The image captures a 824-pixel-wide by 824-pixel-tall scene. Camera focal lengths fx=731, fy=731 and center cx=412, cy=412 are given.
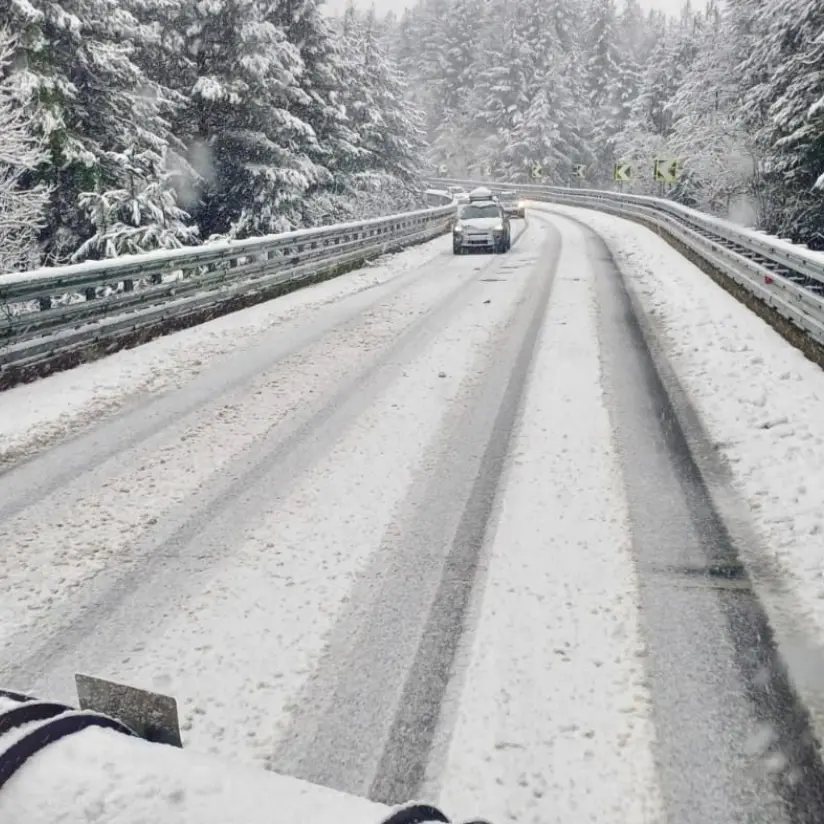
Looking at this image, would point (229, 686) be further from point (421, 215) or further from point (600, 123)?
point (600, 123)

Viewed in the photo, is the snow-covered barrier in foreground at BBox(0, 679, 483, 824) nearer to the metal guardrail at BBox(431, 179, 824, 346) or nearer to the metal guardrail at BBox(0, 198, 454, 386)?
the metal guardrail at BBox(0, 198, 454, 386)

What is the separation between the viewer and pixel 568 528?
4625 millimetres

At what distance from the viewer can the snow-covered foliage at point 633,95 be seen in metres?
19.5

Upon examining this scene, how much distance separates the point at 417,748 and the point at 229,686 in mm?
901

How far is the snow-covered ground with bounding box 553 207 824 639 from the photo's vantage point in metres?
4.39

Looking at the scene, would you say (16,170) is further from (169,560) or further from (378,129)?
(378,129)


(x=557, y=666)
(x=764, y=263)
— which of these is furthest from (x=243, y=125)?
(x=557, y=666)

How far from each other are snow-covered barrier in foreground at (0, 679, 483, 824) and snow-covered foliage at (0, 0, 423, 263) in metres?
16.5

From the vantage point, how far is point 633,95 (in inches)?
2822

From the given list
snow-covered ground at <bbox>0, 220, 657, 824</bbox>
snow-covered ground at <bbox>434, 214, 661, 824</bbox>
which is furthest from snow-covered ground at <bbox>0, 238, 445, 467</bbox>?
snow-covered ground at <bbox>434, 214, 661, 824</bbox>

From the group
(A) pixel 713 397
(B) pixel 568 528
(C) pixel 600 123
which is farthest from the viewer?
(C) pixel 600 123

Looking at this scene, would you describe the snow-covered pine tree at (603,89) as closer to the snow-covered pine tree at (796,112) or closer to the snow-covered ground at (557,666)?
the snow-covered pine tree at (796,112)

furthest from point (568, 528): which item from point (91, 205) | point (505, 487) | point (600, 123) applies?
point (600, 123)

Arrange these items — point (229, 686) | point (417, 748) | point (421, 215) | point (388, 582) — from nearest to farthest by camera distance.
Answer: point (417, 748), point (229, 686), point (388, 582), point (421, 215)
